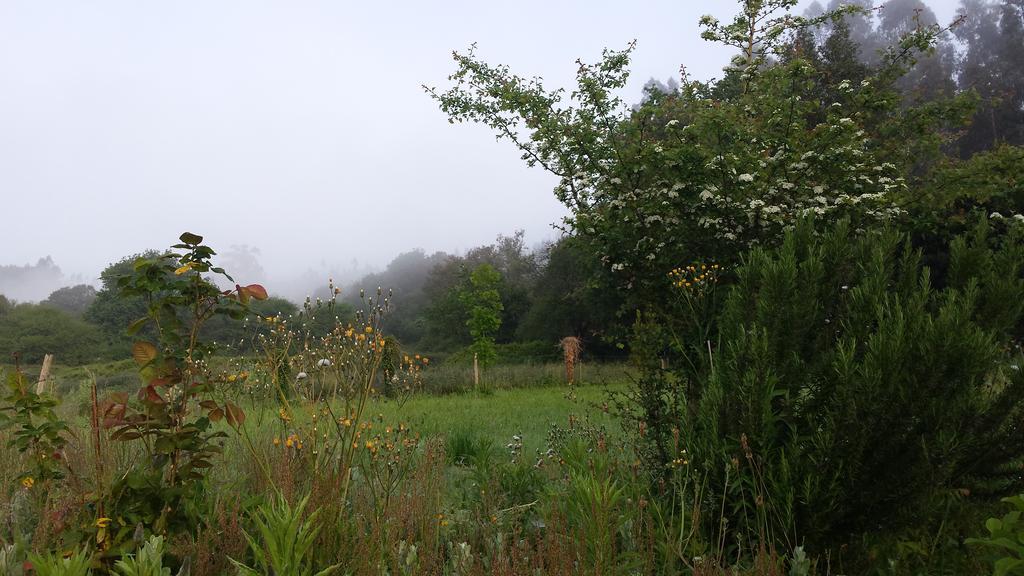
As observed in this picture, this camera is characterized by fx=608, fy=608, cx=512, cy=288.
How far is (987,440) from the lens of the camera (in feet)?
8.89

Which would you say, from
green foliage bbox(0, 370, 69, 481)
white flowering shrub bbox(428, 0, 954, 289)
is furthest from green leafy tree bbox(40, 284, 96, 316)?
green foliage bbox(0, 370, 69, 481)

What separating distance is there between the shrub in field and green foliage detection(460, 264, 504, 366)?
60.0 feet

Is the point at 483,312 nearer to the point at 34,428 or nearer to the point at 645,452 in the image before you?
the point at 645,452

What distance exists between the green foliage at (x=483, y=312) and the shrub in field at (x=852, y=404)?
60.0 ft

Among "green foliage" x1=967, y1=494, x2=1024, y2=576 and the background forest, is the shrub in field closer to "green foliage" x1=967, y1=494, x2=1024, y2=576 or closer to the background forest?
the background forest

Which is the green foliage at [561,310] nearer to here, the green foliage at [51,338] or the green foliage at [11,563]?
the green foliage at [51,338]

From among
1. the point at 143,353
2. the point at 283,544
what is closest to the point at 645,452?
the point at 283,544

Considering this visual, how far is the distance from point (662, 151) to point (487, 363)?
15.5 metres

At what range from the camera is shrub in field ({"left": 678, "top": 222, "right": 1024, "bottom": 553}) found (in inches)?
98.4

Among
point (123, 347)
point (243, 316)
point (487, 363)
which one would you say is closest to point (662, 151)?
point (243, 316)

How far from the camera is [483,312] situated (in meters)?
21.6

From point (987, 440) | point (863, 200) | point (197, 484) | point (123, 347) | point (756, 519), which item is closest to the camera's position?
point (987, 440)

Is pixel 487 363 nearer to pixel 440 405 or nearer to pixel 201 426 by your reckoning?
pixel 440 405

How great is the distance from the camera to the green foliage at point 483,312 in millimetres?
21547
